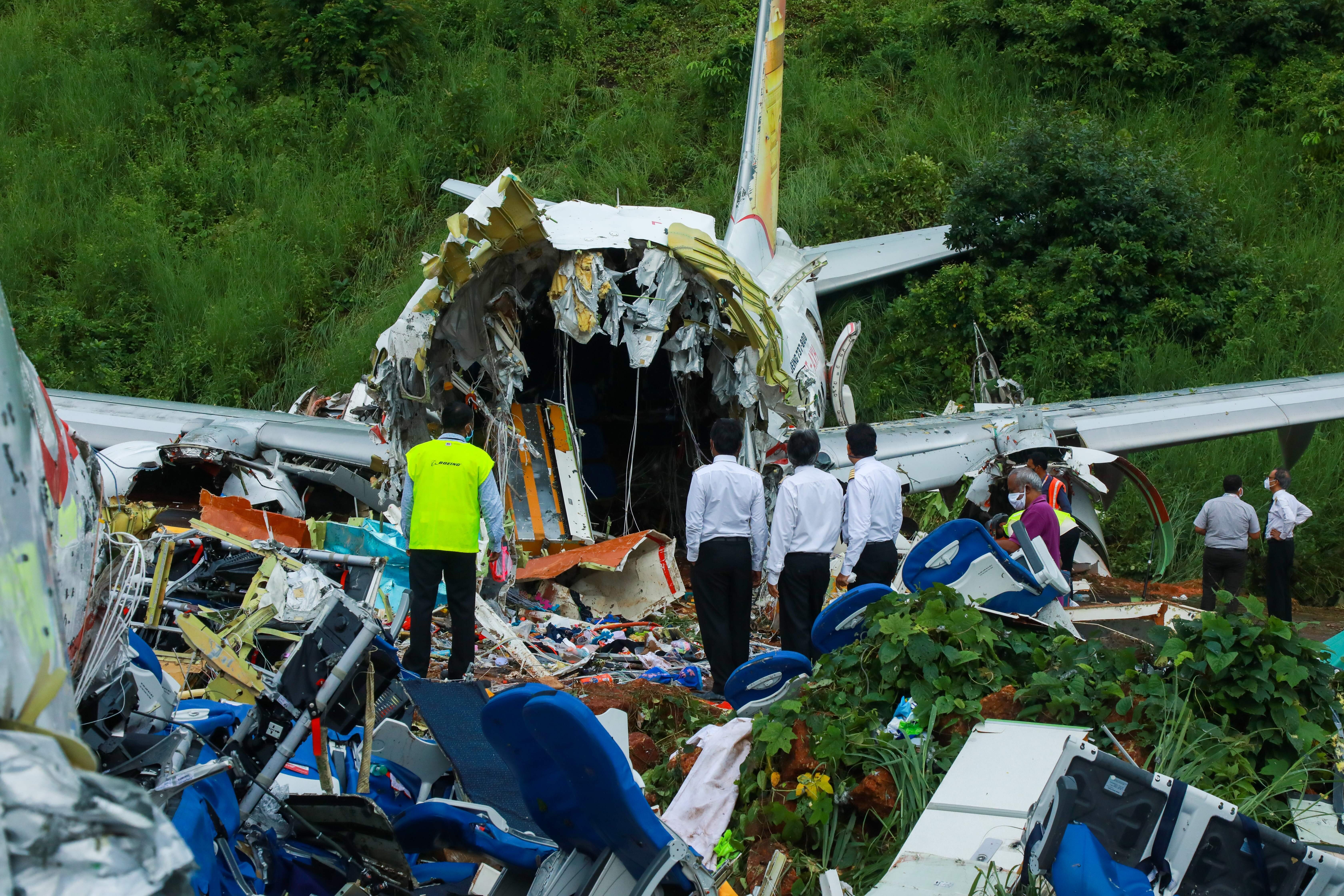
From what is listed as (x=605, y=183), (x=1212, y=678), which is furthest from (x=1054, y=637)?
A: (x=605, y=183)

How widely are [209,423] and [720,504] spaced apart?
19.7ft

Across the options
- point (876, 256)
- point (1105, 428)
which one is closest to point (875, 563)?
point (1105, 428)

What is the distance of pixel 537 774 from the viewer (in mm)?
3217

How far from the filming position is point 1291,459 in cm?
1101

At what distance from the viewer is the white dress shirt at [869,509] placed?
6.95 m

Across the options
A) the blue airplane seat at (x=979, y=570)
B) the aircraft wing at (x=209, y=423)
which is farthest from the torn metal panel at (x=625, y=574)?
the blue airplane seat at (x=979, y=570)

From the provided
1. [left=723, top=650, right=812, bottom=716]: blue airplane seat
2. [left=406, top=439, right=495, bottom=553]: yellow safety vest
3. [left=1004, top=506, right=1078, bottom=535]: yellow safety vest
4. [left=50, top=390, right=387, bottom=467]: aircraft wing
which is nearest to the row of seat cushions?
[left=723, top=650, right=812, bottom=716]: blue airplane seat

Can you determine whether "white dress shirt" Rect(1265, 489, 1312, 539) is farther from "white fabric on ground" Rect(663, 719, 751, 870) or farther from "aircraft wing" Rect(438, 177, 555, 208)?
"aircraft wing" Rect(438, 177, 555, 208)

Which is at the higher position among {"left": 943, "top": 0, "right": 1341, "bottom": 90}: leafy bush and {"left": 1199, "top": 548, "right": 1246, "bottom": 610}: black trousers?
{"left": 943, "top": 0, "right": 1341, "bottom": 90}: leafy bush

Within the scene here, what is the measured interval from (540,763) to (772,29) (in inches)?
407

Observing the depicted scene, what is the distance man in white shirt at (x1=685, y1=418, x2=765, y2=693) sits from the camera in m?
6.84

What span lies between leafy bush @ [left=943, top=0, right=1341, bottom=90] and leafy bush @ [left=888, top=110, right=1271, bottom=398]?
3.69 meters

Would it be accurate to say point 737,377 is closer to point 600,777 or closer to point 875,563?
point 875,563

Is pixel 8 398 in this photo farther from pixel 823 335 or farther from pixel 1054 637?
pixel 823 335
